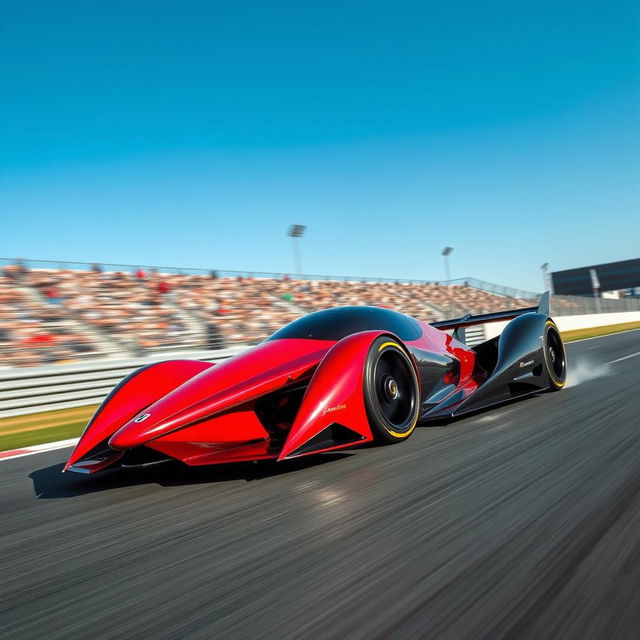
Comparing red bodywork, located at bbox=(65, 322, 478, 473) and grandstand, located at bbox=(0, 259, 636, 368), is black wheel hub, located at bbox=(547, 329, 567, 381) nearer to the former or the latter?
red bodywork, located at bbox=(65, 322, 478, 473)

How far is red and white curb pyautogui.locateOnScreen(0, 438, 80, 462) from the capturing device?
218 inches

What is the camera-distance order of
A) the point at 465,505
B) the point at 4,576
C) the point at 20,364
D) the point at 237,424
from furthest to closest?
the point at 20,364 < the point at 237,424 < the point at 465,505 < the point at 4,576

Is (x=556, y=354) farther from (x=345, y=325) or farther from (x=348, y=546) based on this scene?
(x=348, y=546)

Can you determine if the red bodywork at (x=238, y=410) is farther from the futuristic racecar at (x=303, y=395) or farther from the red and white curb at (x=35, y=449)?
the red and white curb at (x=35, y=449)

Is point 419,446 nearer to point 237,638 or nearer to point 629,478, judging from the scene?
point 629,478

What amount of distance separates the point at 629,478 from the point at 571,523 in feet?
2.60

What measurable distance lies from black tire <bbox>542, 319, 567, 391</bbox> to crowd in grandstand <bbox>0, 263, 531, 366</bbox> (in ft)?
28.5

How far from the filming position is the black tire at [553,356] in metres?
5.98

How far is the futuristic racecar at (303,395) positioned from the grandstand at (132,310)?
23.7 feet

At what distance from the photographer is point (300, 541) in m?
2.40

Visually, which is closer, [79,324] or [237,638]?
[237,638]

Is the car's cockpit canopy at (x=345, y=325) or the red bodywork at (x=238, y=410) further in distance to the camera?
the car's cockpit canopy at (x=345, y=325)

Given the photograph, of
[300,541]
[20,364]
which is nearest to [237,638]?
[300,541]

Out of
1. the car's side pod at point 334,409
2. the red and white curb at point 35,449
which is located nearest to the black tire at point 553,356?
the car's side pod at point 334,409
